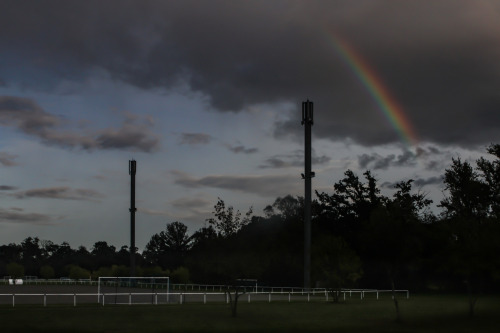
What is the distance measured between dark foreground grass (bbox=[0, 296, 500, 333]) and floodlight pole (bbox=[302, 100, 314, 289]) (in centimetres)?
2522

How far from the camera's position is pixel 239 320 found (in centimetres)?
3241

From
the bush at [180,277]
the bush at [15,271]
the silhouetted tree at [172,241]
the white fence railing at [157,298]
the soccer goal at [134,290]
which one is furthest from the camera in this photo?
the silhouetted tree at [172,241]

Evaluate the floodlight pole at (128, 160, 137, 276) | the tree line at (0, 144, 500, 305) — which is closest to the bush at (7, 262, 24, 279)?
the tree line at (0, 144, 500, 305)

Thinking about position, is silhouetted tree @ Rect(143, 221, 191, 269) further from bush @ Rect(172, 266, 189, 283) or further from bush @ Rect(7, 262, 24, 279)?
bush @ Rect(172, 266, 189, 283)

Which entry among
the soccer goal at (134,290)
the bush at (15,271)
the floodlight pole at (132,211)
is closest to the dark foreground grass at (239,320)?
the soccer goal at (134,290)

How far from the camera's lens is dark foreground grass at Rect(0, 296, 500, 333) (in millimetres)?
27734

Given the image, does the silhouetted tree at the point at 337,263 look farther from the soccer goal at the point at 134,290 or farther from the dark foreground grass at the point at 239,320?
the dark foreground grass at the point at 239,320

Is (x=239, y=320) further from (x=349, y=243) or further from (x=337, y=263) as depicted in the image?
(x=349, y=243)

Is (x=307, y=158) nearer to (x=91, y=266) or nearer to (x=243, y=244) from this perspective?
(x=243, y=244)

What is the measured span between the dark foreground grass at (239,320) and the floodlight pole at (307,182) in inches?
993

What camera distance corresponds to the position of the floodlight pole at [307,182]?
65812 millimetres

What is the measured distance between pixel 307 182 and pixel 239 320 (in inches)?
1449

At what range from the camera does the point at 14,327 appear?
26797 millimetres

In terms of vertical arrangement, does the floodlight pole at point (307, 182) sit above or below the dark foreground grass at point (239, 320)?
above
